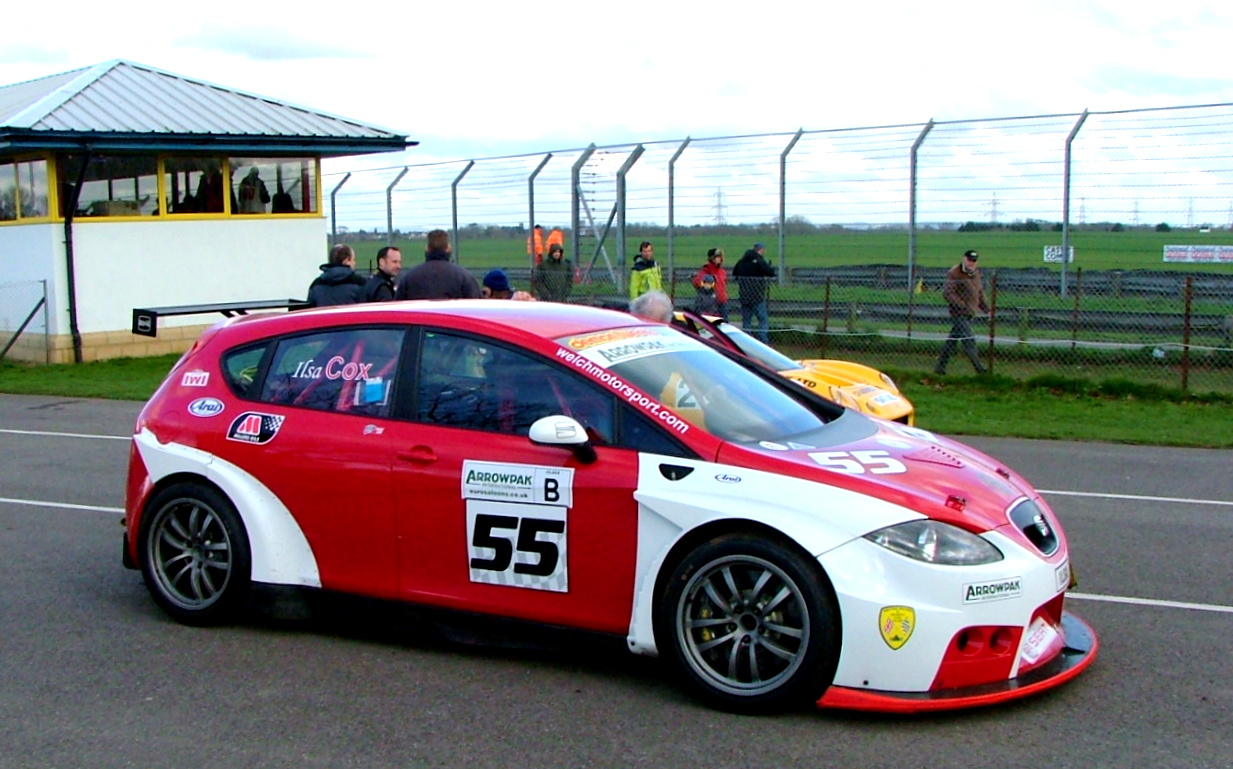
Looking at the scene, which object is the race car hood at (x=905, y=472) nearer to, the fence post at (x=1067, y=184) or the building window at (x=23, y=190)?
the fence post at (x=1067, y=184)

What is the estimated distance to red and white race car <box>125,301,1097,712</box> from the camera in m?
4.88

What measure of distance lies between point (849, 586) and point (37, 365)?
17.8 metres

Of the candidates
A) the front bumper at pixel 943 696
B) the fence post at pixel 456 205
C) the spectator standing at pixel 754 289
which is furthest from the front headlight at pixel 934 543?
the fence post at pixel 456 205

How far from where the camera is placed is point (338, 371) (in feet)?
20.0

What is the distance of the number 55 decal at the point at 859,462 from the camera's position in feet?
16.8

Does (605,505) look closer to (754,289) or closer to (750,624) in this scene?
(750,624)

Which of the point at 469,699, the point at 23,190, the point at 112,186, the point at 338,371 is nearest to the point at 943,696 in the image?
the point at 469,699

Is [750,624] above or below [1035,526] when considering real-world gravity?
below

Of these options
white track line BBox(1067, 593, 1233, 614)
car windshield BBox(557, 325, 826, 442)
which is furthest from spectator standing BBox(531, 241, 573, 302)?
car windshield BBox(557, 325, 826, 442)

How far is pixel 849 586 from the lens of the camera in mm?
4820

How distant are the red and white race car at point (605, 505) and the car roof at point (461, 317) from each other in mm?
19

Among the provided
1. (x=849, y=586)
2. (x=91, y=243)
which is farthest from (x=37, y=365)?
(x=849, y=586)

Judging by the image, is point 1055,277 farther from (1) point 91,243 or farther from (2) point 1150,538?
(1) point 91,243

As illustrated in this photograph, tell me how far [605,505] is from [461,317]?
1.21 metres
